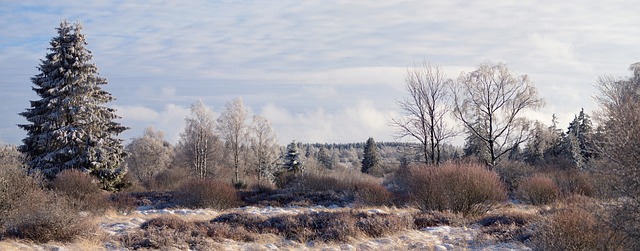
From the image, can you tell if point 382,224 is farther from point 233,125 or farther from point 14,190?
point 233,125

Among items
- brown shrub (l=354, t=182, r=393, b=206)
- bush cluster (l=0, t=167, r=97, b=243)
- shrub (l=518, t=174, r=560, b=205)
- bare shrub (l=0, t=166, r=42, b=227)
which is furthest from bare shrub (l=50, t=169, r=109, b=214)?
shrub (l=518, t=174, r=560, b=205)

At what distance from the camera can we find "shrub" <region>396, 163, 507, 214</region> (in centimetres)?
1622

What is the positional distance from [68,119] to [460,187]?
20.4 m

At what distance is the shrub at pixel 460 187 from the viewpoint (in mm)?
16219

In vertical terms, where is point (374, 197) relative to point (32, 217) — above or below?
below

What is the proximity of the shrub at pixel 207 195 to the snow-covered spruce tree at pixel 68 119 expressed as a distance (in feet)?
24.3

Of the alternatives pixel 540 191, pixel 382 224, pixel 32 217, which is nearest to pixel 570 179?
pixel 540 191

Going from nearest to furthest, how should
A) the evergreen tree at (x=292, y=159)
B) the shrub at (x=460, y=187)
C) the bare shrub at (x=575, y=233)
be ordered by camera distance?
the bare shrub at (x=575, y=233) → the shrub at (x=460, y=187) → the evergreen tree at (x=292, y=159)

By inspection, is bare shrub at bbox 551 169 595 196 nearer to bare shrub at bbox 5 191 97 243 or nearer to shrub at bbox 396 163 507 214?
shrub at bbox 396 163 507 214

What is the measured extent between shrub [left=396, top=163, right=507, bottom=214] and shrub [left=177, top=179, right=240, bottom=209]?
27.9 feet

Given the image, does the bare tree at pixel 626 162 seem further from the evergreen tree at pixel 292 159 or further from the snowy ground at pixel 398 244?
the evergreen tree at pixel 292 159

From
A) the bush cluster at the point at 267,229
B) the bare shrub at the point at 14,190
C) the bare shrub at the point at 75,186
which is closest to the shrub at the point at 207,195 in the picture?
the bare shrub at the point at 75,186

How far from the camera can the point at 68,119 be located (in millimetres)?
27297

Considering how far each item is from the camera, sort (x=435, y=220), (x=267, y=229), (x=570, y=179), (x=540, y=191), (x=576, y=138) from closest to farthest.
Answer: (x=267, y=229) < (x=435, y=220) < (x=540, y=191) < (x=570, y=179) < (x=576, y=138)
